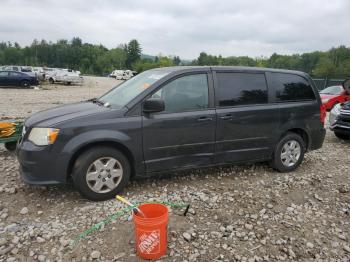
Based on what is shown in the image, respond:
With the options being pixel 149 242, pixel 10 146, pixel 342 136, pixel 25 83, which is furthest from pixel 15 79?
pixel 149 242

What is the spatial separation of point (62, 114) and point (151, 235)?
7.08 ft

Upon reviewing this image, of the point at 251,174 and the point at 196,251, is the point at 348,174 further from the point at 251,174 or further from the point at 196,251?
the point at 196,251

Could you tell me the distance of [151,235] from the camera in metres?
2.93

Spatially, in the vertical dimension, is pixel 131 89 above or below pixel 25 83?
above

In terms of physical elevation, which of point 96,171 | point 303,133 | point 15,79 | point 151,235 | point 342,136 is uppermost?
point 15,79

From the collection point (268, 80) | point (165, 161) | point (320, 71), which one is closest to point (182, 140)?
point (165, 161)

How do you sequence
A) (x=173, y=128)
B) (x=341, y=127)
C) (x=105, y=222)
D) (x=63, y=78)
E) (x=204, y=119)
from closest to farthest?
1. (x=105, y=222)
2. (x=173, y=128)
3. (x=204, y=119)
4. (x=341, y=127)
5. (x=63, y=78)

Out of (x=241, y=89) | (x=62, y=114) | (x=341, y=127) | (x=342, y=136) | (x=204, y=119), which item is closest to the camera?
(x=62, y=114)

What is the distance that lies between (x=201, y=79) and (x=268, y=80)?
1.28 meters

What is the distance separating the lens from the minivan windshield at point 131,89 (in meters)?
4.41

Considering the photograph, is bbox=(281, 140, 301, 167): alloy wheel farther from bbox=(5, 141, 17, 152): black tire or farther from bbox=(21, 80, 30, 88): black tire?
bbox=(21, 80, 30, 88): black tire

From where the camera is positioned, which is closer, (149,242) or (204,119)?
(149,242)

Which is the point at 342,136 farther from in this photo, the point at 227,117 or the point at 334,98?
the point at 334,98

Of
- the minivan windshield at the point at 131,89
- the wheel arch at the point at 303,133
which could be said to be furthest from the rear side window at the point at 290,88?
the minivan windshield at the point at 131,89
